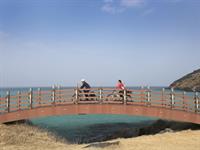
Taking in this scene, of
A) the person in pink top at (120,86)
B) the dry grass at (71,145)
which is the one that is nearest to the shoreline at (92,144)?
the dry grass at (71,145)

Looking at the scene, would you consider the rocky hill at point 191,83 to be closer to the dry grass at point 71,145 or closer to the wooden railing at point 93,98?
the wooden railing at point 93,98

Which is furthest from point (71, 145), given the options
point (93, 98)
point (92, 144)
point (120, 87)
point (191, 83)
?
point (191, 83)

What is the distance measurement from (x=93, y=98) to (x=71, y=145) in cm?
419

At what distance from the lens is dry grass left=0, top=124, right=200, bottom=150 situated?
13430mm

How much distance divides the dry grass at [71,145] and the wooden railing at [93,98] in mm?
1862

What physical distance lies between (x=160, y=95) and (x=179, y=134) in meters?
3.24

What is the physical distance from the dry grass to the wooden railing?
6.11 feet

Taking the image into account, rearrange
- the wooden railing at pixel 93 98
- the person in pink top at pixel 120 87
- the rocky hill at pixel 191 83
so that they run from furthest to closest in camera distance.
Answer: the rocky hill at pixel 191 83 < the person in pink top at pixel 120 87 < the wooden railing at pixel 93 98

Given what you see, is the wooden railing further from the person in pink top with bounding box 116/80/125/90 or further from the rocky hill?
the rocky hill

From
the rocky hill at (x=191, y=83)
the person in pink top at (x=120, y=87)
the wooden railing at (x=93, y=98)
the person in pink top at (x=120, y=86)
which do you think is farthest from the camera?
the rocky hill at (x=191, y=83)

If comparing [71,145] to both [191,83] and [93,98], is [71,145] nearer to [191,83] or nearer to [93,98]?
[93,98]

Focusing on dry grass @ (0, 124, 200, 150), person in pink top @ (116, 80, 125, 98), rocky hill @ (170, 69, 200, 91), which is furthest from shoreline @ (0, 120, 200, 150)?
rocky hill @ (170, 69, 200, 91)

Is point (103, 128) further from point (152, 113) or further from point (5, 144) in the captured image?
point (5, 144)

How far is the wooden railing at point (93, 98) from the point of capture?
1848cm
